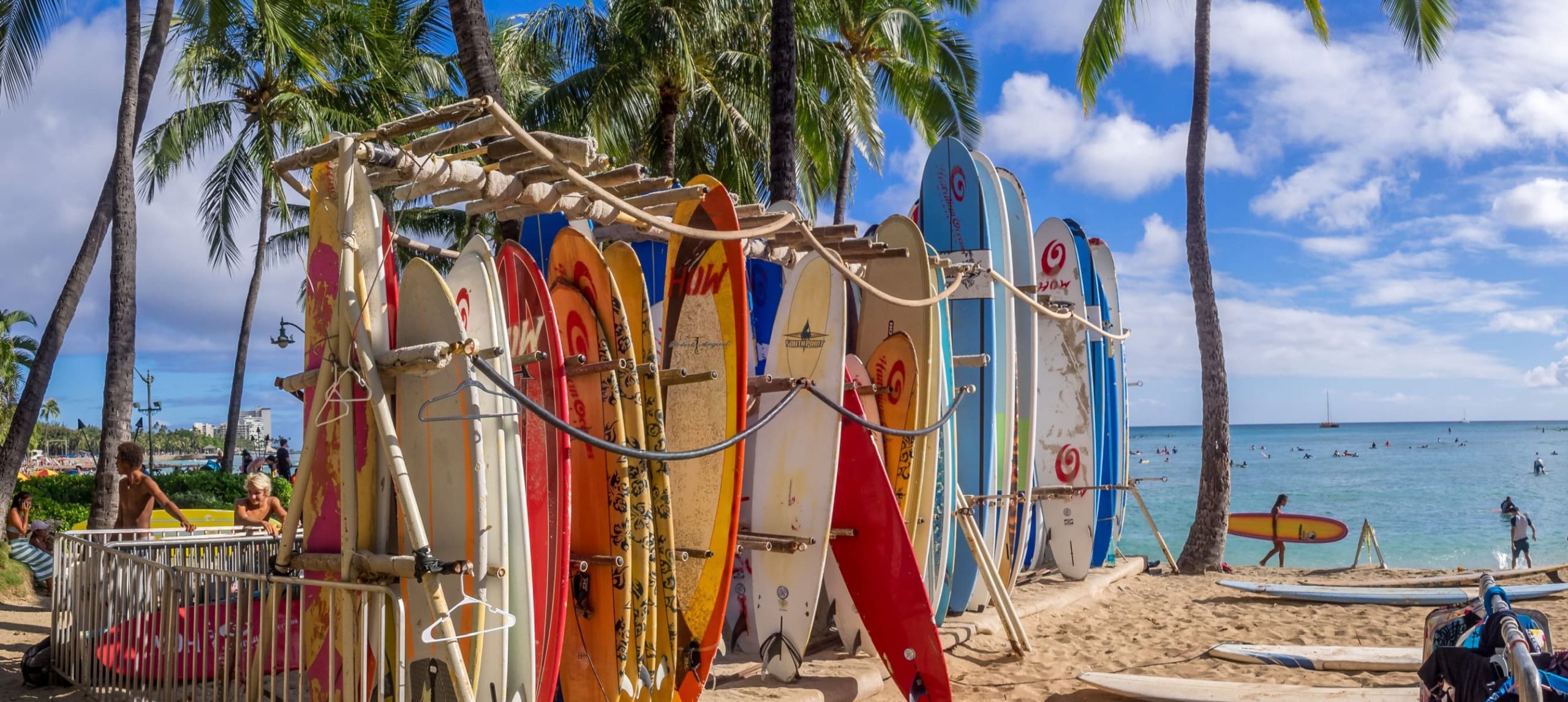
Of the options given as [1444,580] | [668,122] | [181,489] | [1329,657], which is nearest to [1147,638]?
[1329,657]

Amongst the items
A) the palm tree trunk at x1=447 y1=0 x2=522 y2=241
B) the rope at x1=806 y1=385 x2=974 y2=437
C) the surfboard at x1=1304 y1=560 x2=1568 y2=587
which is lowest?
the surfboard at x1=1304 y1=560 x2=1568 y2=587

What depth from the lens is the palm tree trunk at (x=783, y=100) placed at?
942cm

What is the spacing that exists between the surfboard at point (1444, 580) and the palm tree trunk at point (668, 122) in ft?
31.4

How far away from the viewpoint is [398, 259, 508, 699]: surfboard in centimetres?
327

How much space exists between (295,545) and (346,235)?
1.16m

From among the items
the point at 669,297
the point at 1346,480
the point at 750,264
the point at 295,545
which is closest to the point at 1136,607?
the point at 750,264

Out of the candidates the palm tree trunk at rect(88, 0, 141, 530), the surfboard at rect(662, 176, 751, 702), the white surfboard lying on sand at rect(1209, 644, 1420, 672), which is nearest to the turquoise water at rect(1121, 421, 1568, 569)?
the white surfboard lying on sand at rect(1209, 644, 1420, 672)

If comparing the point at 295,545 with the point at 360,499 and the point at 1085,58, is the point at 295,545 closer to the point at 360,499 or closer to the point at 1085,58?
the point at 360,499

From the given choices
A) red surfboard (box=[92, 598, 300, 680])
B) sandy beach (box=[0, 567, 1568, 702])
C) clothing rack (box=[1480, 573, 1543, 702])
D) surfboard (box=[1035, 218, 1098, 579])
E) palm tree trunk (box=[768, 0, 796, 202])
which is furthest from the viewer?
palm tree trunk (box=[768, 0, 796, 202])

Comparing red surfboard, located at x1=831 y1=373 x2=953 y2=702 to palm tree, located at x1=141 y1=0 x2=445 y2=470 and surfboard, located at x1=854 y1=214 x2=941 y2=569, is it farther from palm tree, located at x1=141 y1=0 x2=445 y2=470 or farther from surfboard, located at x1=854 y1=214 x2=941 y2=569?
palm tree, located at x1=141 y1=0 x2=445 y2=470

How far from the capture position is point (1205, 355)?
36.7ft

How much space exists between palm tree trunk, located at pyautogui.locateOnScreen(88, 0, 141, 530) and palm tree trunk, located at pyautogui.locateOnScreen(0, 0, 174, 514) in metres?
0.17

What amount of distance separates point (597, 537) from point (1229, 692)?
3.28 meters

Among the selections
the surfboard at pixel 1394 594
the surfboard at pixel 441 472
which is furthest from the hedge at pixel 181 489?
the surfboard at pixel 1394 594
